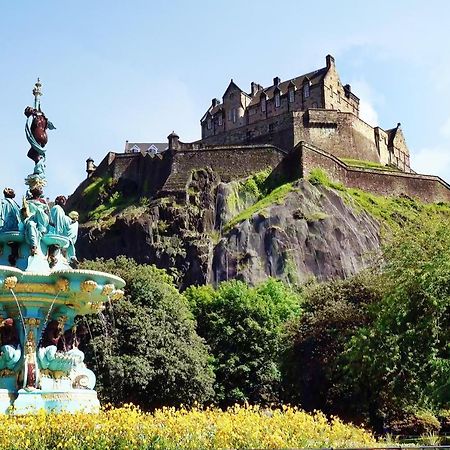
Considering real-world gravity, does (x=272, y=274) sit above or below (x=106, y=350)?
above

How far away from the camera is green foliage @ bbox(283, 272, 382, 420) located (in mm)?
32344

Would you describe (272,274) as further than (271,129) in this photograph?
No

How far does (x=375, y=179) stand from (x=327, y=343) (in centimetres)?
4337

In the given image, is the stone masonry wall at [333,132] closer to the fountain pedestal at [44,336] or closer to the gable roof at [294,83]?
the gable roof at [294,83]

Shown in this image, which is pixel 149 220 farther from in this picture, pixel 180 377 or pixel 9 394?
pixel 9 394

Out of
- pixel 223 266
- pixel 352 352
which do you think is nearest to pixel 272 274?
pixel 223 266

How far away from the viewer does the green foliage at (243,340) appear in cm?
4159

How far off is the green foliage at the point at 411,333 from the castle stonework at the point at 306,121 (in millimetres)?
51003

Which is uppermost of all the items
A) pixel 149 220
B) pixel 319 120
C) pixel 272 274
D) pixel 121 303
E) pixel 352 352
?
pixel 319 120

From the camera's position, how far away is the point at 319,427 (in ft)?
46.5

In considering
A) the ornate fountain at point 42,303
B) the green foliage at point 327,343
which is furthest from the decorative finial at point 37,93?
the green foliage at point 327,343

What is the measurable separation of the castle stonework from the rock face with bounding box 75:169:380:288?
1359cm

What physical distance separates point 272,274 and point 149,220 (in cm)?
1270

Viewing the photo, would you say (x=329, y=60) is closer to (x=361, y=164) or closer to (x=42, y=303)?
(x=361, y=164)
